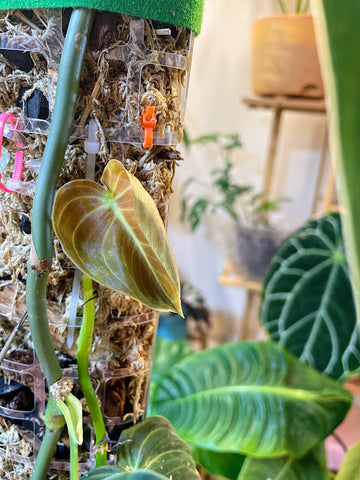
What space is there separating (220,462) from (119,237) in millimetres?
435

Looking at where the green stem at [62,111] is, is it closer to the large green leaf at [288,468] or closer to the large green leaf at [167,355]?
the large green leaf at [288,468]

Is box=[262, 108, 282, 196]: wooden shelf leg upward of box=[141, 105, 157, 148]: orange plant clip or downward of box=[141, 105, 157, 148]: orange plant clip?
upward

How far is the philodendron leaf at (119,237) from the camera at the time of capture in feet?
0.83

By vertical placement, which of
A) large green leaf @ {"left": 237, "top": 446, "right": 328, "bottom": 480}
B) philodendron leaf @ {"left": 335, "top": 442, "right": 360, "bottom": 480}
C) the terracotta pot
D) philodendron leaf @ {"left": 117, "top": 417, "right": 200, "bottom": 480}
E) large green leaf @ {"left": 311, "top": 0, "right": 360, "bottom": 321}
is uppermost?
the terracotta pot

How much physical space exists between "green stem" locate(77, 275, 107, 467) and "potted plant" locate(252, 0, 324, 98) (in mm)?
982

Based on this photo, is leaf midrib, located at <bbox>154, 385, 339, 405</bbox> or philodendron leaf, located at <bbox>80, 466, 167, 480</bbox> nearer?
philodendron leaf, located at <bbox>80, 466, 167, 480</bbox>

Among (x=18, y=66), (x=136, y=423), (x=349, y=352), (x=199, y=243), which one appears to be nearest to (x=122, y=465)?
(x=136, y=423)

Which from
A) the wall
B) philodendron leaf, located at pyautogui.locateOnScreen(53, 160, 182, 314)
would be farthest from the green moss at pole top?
the wall

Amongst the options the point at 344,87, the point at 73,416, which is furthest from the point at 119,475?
the point at 344,87

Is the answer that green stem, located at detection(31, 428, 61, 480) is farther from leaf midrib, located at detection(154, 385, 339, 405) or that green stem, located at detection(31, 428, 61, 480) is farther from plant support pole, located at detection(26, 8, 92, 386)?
leaf midrib, located at detection(154, 385, 339, 405)

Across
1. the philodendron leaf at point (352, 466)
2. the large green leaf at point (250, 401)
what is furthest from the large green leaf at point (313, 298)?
the philodendron leaf at point (352, 466)

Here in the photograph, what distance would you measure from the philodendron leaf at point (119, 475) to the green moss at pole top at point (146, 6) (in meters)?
0.32

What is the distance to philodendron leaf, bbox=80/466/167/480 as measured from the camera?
269 mm

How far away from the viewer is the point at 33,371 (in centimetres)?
34
